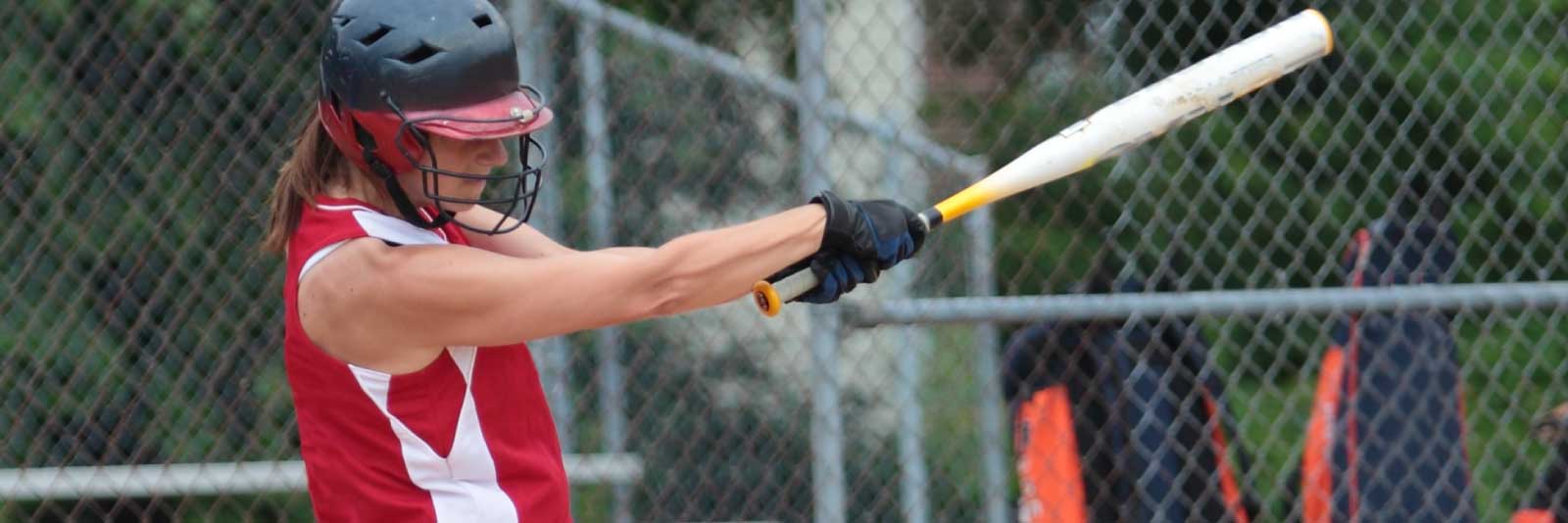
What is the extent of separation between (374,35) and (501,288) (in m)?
0.39

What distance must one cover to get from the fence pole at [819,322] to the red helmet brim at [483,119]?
1064 mm

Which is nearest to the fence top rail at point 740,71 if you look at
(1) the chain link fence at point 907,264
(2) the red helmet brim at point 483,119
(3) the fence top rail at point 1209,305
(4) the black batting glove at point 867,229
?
(1) the chain link fence at point 907,264

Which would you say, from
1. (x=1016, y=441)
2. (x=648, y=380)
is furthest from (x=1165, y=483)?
(x=648, y=380)

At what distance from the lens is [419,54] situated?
2322mm

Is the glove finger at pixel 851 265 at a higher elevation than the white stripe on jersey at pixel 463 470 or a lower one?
higher

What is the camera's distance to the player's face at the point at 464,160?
7.72 feet

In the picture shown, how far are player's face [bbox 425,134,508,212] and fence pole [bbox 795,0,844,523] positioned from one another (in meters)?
1.06

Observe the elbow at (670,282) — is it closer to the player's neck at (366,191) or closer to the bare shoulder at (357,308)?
the bare shoulder at (357,308)

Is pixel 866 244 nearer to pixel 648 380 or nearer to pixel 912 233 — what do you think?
pixel 912 233

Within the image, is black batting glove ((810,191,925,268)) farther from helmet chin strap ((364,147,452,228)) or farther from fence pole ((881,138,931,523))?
fence pole ((881,138,931,523))

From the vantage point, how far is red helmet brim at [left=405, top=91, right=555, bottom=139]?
7.48ft

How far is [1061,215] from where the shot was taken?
14.2ft

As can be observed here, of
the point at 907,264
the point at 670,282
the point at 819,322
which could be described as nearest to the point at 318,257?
the point at 670,282

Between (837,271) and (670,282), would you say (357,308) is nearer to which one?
(670,282)
